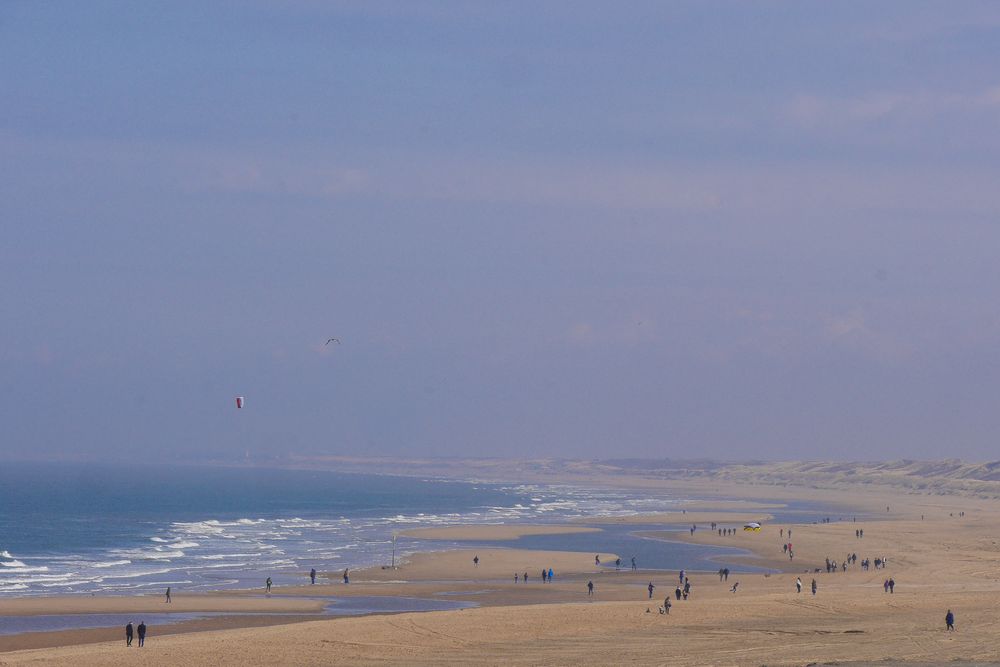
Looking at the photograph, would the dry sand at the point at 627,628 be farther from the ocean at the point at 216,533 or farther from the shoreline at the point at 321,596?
the ocean at the point at 216,533

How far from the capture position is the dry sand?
29578 mm

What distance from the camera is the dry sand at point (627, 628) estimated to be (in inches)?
1164

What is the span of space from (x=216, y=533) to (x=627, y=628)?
51.9 metres

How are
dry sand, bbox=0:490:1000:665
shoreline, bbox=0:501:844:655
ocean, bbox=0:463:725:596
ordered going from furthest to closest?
ocean, bbox=0:463:725:596 < shoreline, bbox=0:501:844:655 < dry sand, bbox=0:490:1000:665

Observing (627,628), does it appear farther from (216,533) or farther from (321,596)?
(216,533)

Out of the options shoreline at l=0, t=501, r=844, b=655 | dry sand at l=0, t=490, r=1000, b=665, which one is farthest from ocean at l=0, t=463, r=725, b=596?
dry sand at l=0, t=490, r=1000, b=665

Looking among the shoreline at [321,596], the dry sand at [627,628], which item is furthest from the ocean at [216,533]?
the dry sand at [627,628]

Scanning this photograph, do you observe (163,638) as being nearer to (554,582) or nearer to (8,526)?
(554,582)

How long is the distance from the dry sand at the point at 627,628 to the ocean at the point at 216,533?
880 cm

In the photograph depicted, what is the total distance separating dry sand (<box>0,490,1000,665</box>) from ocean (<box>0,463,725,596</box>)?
880 centimetres

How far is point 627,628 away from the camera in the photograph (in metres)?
34.2

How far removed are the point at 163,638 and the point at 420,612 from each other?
8699 millimetres

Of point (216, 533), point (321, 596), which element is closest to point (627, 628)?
point (321, 596)

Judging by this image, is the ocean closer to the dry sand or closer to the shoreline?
the shoreline
